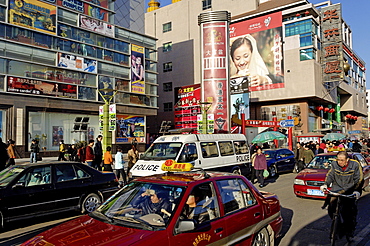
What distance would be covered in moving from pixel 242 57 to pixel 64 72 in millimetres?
26991

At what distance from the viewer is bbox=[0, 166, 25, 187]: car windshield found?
276 inches

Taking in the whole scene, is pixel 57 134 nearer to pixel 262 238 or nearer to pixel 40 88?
pixel 40 88

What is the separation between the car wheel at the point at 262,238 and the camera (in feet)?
15.1

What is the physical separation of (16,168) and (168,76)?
48.9 metres

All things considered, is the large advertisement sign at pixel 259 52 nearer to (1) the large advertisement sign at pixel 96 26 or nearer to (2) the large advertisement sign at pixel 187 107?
(2) the large advertisement sign at pixel 187 107

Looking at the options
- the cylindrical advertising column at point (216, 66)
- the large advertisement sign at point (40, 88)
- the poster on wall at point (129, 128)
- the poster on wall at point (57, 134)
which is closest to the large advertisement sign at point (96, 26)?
the large advertisement sign at point (40, 88)

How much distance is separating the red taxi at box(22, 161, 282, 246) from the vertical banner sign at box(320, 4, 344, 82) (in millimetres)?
43803

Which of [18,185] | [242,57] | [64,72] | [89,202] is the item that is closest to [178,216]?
[18,185]

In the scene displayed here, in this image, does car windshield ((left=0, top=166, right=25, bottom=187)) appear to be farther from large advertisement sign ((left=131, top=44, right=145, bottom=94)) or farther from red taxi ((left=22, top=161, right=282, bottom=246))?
large advertisement sign ((left=131, top=44, right=145, bottom=94))

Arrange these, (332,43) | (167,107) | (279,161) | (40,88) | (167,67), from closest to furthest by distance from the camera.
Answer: (279,161)
(40,88)
(332,43)
(167,107)
(167,67)

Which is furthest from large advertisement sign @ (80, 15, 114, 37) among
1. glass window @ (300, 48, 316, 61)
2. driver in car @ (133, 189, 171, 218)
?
driver in car @ (133, 189, 171, 218)

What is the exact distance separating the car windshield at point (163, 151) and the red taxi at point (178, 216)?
20.8 ft

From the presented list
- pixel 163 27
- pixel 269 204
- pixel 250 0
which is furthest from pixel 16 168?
pixel 163 27

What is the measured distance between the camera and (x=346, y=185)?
567 cm
